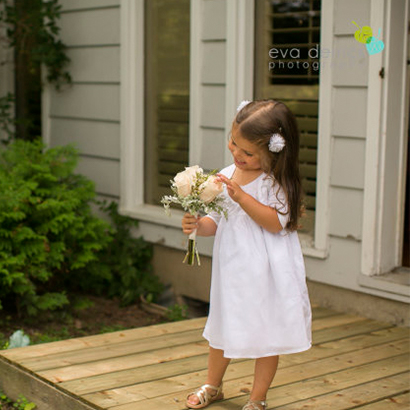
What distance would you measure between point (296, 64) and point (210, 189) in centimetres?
229

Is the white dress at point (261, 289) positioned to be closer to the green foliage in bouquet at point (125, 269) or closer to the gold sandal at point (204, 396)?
the gold sandal at point (204, 396)

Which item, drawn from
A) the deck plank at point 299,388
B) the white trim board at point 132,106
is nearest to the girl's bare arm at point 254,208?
the deck plank at point 299,388

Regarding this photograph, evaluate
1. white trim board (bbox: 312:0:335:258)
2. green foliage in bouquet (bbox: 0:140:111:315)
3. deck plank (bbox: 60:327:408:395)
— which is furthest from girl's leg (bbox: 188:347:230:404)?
green foliage in bouquet (bbox: 0:140:111:315)

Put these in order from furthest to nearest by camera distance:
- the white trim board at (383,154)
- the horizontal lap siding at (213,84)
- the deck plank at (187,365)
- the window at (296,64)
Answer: the horizontal lap siding at (213,84), the window at (296,64), the white trim board at (383,154), the deck plank at (187,365)

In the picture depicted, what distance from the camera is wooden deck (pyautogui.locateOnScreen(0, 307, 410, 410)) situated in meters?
3.38

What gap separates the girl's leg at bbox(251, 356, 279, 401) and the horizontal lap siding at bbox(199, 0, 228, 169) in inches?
99.6

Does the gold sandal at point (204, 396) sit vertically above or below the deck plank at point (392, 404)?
above

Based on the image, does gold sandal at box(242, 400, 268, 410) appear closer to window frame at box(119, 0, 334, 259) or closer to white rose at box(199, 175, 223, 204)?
white rose at box(199, 175, 223, 204)

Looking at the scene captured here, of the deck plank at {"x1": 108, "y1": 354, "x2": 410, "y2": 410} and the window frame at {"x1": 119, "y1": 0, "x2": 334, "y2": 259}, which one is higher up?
the window frame at {"x1": 119, "y1": 0, "x2": 334, "y2": 259}

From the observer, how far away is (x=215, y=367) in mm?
3248

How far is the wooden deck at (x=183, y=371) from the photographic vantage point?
3.38 metres

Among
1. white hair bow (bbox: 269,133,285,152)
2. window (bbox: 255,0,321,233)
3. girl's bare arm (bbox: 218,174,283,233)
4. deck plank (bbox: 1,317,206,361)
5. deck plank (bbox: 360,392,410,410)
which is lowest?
deck plank (bbox: 1,317,206,361)

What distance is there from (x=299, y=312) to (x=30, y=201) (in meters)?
2.69

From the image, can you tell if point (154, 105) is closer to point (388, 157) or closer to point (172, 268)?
point (172, 268)
